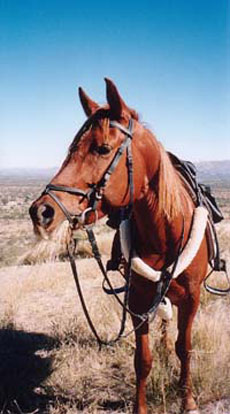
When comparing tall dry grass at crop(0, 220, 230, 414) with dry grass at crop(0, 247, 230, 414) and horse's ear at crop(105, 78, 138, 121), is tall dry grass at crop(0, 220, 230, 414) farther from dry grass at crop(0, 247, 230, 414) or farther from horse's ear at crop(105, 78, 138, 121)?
horse's ear at crop(105, 78, 138, 121)

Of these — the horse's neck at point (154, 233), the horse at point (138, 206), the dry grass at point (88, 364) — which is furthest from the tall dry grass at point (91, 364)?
the horse's neck at point (154, 233)

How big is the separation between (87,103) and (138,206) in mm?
704

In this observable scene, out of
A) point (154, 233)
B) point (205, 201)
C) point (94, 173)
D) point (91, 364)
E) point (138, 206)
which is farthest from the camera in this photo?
point (91, 364)

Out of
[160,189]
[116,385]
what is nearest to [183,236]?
[160,189]

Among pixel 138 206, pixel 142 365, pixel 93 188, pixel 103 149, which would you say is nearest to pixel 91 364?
pixel 142 365

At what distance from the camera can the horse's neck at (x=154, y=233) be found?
107 inches

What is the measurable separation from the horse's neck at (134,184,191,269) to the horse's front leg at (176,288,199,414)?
1.46 ft

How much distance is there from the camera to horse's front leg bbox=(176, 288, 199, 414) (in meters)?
3.19

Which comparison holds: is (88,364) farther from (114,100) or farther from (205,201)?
(114,100)

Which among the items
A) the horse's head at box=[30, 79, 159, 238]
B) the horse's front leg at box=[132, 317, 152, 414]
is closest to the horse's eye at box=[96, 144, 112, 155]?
the horse's head at box=[30, 79, 159, 238]

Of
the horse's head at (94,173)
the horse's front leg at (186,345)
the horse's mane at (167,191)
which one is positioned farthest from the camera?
the horse's front leg at (186,345)

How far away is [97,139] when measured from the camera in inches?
88.7

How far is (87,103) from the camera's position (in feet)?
8.45

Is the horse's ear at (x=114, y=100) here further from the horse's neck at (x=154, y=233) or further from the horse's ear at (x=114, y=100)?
the horse's neck at (x=154, y=233)
